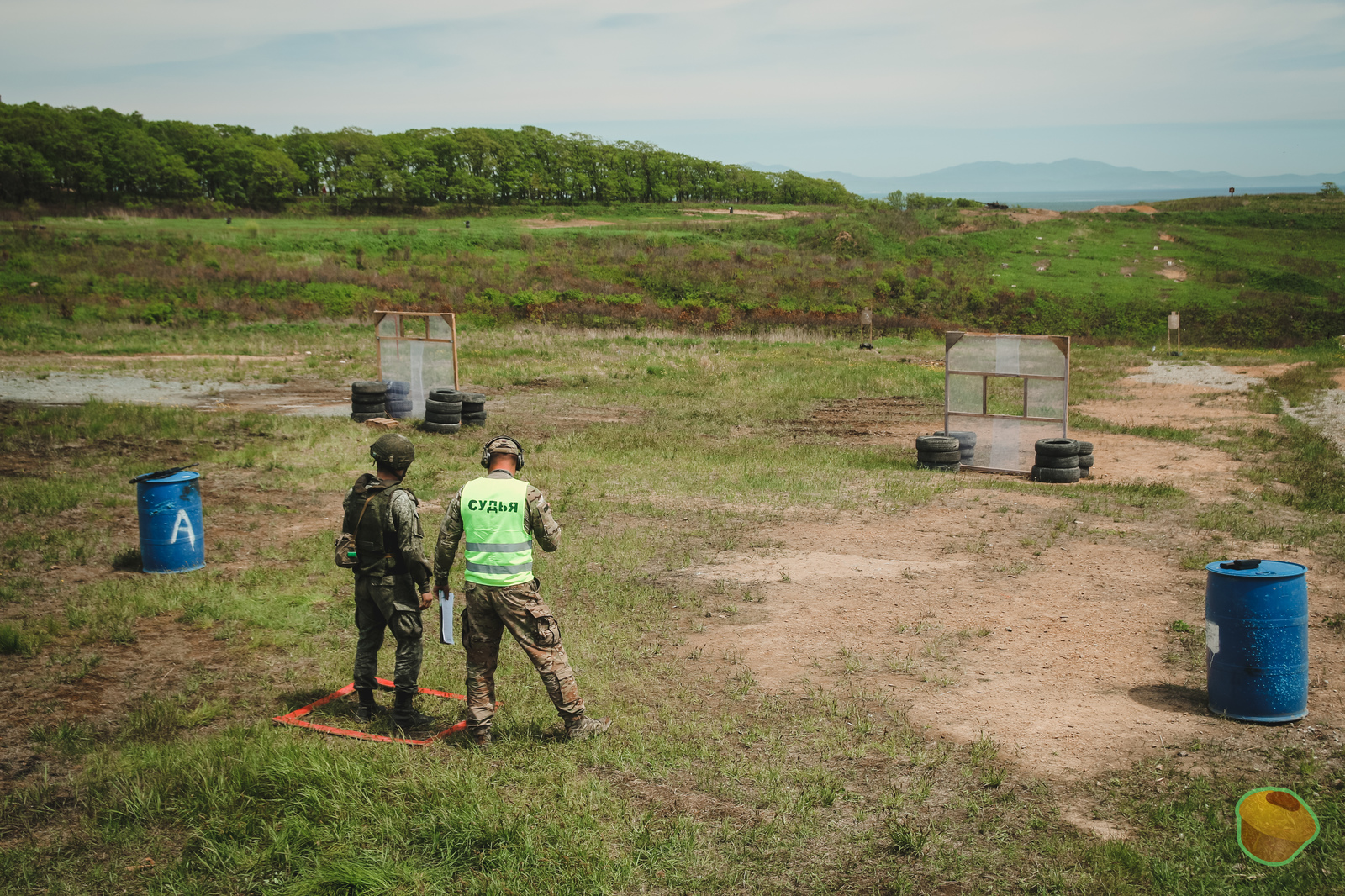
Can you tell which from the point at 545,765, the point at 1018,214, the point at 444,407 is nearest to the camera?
the point at 545,765

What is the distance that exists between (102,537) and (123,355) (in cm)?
2343

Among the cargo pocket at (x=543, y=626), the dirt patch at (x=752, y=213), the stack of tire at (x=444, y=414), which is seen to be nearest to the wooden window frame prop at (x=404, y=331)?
the stack of tire at (x=444, y=414)

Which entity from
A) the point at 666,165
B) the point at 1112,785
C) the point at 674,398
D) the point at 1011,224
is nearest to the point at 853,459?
the point at 674,398

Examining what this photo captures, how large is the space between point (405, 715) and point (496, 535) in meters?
1.65

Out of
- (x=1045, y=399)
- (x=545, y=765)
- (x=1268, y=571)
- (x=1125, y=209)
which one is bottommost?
(x=545, y=765)

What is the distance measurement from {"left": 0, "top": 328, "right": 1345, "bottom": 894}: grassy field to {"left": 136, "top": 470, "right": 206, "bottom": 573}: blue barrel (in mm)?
309

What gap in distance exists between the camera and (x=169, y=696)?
7613 mm

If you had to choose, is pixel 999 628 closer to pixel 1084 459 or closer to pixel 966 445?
pixel 1084 459

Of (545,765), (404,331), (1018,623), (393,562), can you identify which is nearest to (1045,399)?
(1018,623)

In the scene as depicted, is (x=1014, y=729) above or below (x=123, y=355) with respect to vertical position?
below

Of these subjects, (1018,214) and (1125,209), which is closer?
(1018,214)

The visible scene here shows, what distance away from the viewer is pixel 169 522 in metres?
10.7

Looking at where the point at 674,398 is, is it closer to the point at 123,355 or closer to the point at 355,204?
the point at 123,355

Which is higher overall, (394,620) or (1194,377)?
(1194,377)
